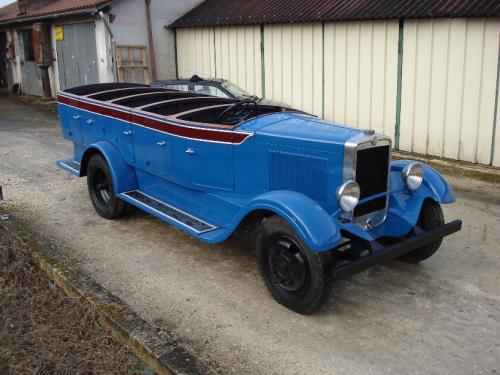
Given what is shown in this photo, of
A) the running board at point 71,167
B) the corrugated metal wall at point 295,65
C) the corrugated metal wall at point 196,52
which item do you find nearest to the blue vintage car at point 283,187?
the running board at point 71,167

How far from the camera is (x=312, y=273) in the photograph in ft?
12.6

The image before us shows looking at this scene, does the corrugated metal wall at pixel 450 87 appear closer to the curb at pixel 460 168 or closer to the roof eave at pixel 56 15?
the curb at pixel 460 168

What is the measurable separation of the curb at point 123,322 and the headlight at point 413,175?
2.44 m

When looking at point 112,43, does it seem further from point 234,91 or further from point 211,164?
point 211,164

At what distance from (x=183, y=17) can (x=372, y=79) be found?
7434 mm

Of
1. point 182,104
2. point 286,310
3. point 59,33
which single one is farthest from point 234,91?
point 59,33

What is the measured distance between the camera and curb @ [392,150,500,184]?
8.34m

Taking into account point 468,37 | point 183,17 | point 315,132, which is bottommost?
point 315,132

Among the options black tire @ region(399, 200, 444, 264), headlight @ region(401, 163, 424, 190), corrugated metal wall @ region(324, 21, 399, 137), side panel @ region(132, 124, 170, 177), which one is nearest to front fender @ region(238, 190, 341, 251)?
headlight @ region(401, 163, 424, 190)

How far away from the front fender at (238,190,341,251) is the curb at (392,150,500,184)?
17.3 ft

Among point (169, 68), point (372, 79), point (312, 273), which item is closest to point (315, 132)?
point (312, 273)

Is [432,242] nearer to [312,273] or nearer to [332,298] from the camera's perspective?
[332,298]

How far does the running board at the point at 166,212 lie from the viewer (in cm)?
492

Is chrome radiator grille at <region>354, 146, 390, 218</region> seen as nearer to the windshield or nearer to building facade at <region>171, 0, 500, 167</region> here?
building facade at <region>171, 0, 500, 167</region>
